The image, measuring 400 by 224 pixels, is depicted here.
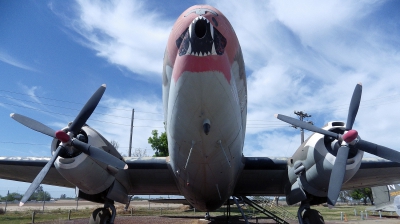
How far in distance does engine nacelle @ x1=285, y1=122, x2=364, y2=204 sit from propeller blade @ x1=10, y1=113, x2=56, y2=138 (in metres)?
7.74

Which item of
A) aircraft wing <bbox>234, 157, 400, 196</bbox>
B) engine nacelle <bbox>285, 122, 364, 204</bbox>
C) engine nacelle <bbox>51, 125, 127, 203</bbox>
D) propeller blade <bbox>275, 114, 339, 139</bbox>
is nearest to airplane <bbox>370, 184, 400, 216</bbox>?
aircraft wing <bbox>234, 157, 400, 196</bbox>

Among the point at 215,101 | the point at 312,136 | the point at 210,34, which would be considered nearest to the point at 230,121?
the point at 215,101

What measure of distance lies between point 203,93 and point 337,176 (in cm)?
472

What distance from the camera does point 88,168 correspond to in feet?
29.3

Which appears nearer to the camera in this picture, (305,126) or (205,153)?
(205,153)

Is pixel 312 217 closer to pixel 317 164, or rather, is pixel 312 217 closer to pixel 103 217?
pixel 317 164

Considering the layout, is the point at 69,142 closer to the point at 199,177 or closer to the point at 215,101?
the point at 199,177

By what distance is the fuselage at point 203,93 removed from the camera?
213 inches

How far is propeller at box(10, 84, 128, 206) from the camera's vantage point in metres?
8.52

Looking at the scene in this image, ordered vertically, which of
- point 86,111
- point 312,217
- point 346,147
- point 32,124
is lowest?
point 312,217

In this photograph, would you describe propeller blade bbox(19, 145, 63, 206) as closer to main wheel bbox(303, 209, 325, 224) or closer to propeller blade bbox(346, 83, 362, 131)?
main wheel bbox(303, 209, 325, 224)

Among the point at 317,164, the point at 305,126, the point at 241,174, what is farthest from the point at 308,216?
the point at 305,126

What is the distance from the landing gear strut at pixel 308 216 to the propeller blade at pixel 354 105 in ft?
9.64

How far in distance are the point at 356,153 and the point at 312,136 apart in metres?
1.35
